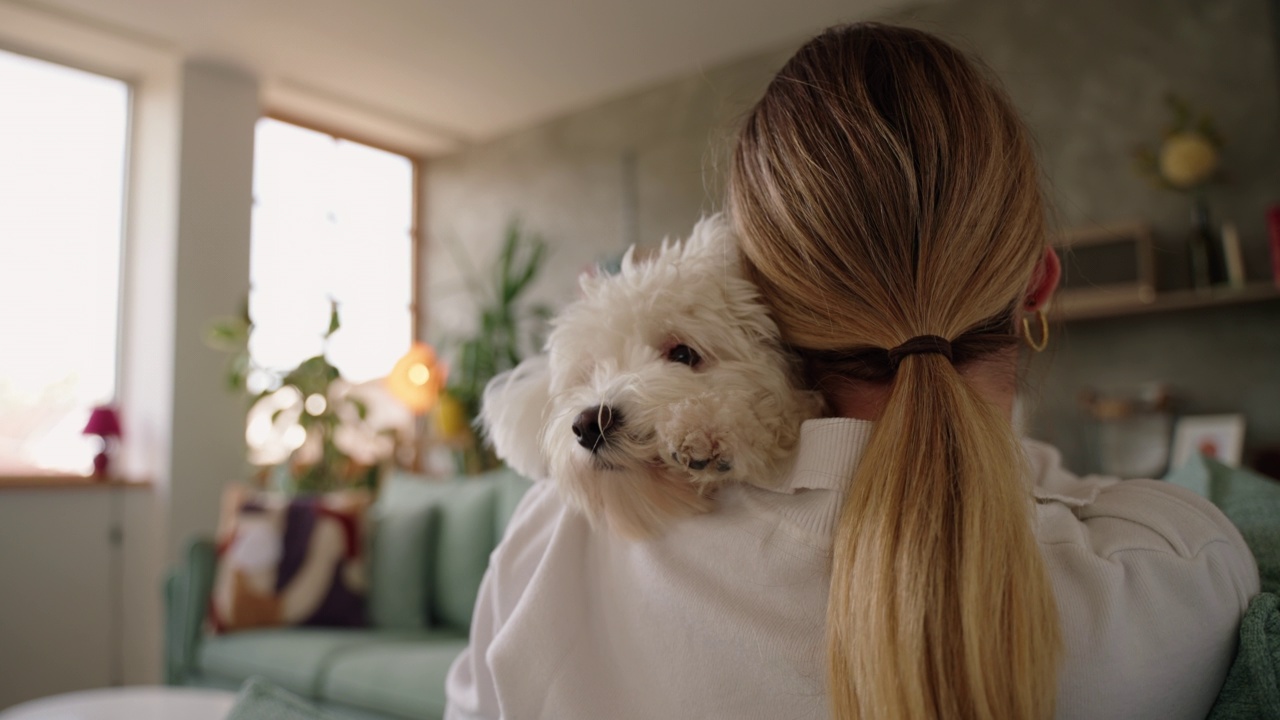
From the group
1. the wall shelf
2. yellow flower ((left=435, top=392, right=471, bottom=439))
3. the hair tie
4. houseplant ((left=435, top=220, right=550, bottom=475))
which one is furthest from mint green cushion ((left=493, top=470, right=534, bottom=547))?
the hair tie

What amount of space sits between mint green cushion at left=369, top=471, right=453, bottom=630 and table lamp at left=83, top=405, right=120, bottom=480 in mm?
1939

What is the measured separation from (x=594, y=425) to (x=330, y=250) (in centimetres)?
526

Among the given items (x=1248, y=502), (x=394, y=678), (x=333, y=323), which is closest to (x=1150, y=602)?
(x=1248, y=502)

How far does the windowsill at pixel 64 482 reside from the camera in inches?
153

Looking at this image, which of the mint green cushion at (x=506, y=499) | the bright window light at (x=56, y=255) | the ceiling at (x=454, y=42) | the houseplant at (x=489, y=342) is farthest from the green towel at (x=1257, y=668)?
the bright window light at (x=56, y=255)

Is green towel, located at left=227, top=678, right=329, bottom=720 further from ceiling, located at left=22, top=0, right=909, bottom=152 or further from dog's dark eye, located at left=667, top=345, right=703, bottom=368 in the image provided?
ceiling, located at left=22, top=0, right=909, bottom=152

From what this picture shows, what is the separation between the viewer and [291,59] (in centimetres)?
470

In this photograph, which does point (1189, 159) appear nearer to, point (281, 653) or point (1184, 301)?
point (1184, 301)

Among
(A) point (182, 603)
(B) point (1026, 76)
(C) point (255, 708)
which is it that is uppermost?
(B) point (1026, 76)

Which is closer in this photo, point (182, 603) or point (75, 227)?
point (182, 603)

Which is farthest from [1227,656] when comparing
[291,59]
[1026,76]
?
[291,59]

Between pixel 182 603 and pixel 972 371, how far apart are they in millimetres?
3109

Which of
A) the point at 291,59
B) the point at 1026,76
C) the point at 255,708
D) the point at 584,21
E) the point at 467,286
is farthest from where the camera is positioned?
the point at 467,286

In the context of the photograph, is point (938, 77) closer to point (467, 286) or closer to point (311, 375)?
point (311, 375)
